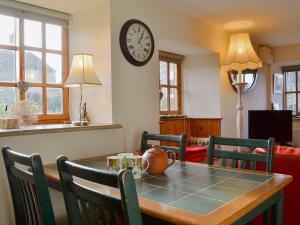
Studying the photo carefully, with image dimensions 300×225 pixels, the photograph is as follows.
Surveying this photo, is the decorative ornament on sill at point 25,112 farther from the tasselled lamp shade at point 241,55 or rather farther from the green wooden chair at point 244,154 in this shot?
the tasselled lamp shade at point 241,55

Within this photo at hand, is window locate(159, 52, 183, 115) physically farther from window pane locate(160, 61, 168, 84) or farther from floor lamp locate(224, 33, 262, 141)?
floor lamp locate(224, 33, 262, 141)

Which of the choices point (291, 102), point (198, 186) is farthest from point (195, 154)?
point (291, 102)

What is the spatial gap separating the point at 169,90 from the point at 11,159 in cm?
304

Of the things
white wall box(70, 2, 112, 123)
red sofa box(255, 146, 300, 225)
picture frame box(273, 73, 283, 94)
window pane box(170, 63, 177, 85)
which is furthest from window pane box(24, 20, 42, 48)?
picture frame box(273, 73, 283, 94)

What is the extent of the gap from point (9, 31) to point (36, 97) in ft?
1.95

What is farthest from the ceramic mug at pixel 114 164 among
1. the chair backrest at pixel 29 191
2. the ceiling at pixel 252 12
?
the ceiling at pixel 252 12

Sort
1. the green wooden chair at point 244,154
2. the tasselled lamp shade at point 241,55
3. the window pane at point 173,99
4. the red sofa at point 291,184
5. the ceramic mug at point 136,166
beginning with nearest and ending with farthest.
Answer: the ceramic mug at point 136,166 < the green wooden chair at point 244,154 < the red sofa at point 291,184 < the tasselled lamp shade at point 241,55 < the window pane at point 173,99

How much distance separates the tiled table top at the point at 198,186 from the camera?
3.77 ft

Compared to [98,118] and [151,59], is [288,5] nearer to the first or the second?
[151,59]

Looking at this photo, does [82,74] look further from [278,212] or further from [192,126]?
[192,126]

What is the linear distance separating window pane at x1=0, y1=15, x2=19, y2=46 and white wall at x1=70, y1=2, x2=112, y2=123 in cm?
52

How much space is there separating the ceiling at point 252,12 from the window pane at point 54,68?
119cm

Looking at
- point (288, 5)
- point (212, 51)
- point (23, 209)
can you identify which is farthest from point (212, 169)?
point (212, 51)

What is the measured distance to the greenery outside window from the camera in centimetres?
575
